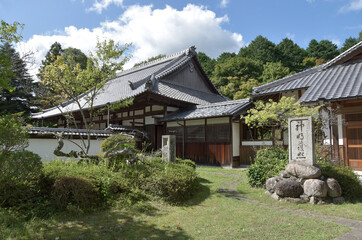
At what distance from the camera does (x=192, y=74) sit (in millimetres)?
22000

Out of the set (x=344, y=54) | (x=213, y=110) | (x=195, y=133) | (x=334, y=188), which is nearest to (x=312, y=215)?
(x=334, y=188)

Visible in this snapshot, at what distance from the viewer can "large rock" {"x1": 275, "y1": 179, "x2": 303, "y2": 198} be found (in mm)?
6289

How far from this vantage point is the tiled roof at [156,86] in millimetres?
17062

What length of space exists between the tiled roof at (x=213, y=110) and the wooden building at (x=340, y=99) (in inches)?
83.6

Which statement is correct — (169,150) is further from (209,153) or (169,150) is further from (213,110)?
(213,110)

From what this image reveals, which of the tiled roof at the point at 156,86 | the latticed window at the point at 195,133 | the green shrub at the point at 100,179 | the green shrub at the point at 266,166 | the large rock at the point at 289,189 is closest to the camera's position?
the green shrub at the point at 100,179

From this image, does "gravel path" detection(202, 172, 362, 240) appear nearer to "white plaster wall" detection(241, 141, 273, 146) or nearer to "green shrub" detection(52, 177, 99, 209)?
"green shrub" detection(52, 177, 99, 209)

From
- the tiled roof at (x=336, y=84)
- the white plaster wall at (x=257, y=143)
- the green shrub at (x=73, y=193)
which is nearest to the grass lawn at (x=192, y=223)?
the green shrub at (x=73, y=193)

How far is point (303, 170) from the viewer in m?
6.52

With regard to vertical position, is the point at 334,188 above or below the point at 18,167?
below

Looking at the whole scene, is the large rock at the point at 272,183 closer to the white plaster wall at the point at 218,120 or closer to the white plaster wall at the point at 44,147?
the white plaster wall at the point at 218,120

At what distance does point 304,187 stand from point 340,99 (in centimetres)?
399

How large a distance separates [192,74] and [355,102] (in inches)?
564

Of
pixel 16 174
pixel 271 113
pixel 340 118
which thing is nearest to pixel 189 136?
pixel 271 113
